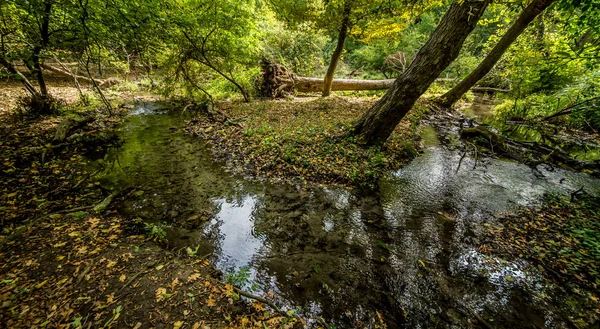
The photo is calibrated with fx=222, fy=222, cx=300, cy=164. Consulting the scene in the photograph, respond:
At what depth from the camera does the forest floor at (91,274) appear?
2.31 meters

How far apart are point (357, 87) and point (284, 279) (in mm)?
13676

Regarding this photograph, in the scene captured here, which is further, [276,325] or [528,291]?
[528,291]

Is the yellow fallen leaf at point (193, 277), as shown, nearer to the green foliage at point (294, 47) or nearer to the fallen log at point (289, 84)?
the fallen log at point (289, 84)

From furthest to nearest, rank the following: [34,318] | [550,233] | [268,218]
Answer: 1. [268,218]
2. [550,233]
3. [34,318]

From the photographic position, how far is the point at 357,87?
1439 centimetres

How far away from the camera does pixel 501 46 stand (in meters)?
9.45

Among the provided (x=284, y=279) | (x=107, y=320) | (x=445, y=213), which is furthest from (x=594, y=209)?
(x=107, y=320)

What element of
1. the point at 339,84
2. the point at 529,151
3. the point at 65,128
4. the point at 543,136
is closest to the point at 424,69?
the point at 529,151

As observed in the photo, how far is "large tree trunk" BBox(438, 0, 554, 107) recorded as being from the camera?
8.09 m

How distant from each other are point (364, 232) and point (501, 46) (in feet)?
36.6

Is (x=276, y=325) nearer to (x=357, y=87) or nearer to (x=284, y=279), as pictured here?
(x=284, y=279)

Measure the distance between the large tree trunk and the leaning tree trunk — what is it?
444 centimetres

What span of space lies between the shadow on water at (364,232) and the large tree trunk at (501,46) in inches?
237

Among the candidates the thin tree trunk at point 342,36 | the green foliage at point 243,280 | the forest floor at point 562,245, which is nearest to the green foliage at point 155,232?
the green foliage at point 243,280
